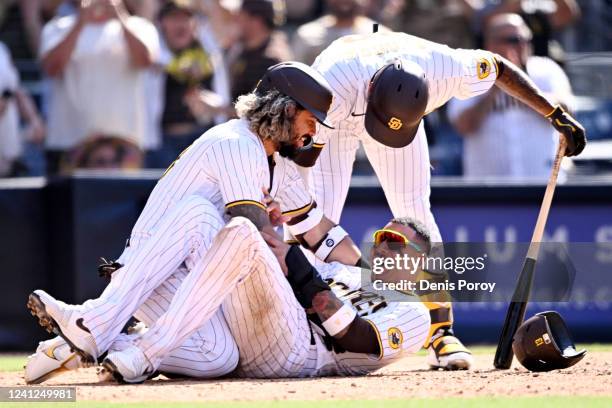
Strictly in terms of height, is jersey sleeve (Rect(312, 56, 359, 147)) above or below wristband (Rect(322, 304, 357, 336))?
above

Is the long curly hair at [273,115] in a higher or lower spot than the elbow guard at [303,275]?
higher

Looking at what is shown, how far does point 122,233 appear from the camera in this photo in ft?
28.9

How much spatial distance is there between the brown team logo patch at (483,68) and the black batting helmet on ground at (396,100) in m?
0.36

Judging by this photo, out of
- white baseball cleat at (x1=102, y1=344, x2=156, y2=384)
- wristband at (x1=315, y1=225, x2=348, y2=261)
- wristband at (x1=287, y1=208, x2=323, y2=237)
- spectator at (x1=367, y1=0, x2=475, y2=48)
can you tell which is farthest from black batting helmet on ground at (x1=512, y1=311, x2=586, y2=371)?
spectator at (x1=367, y1=0, x2=475, y2=48)

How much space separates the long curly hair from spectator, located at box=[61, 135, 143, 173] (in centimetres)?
450

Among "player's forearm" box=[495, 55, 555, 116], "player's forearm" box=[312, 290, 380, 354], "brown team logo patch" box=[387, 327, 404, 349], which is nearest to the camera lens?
"player's forearm" box=[312, 290, 380, 354]

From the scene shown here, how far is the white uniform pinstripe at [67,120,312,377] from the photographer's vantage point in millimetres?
5398

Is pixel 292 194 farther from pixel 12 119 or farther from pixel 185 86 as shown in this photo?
pixel 12 119

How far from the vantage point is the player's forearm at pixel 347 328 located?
556 centimetres

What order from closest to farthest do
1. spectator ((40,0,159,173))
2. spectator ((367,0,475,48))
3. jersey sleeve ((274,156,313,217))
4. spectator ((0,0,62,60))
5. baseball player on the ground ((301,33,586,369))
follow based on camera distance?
1. jersey sleeve ((274,156,313,217))
2. baseball player on the ground ((301,33,586,369))
3. spectator ((40,0,159,173))
4. spectator ((0,0,62,60))
5. spectator ((367,0,475,48))

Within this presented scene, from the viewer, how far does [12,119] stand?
32.9 ft

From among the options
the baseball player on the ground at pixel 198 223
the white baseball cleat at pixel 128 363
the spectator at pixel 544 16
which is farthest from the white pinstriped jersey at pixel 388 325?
the spectator at pixel 544 16

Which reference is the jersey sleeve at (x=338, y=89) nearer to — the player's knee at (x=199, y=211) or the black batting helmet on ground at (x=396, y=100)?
the black batting helmet on ground at (x=396, y=100)

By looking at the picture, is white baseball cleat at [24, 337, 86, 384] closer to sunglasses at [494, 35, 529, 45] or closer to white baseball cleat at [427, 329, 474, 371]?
white baseball cleat at [427, 329, 474, 371]
